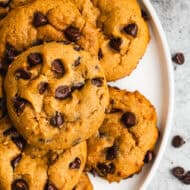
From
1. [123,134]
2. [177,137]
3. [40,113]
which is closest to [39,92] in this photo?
[40,113]

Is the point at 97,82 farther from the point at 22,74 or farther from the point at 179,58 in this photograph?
the point at 179,58

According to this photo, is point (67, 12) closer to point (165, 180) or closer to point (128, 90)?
point (128, 90)

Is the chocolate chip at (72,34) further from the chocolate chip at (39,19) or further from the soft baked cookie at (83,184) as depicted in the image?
the soft baked cookie at (83,184)

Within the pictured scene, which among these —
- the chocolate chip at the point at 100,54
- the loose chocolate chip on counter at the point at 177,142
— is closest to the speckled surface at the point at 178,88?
the loose chocolate chip on counter at the point at 177,142

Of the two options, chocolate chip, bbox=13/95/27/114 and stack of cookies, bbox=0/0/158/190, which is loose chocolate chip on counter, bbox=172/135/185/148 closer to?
stack of cookies, bbox=0/0/158/190

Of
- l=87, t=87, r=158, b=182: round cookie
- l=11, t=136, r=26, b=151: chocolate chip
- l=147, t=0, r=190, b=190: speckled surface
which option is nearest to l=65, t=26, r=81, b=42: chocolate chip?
l=87, t=87, r=158, b=182: round cookie
